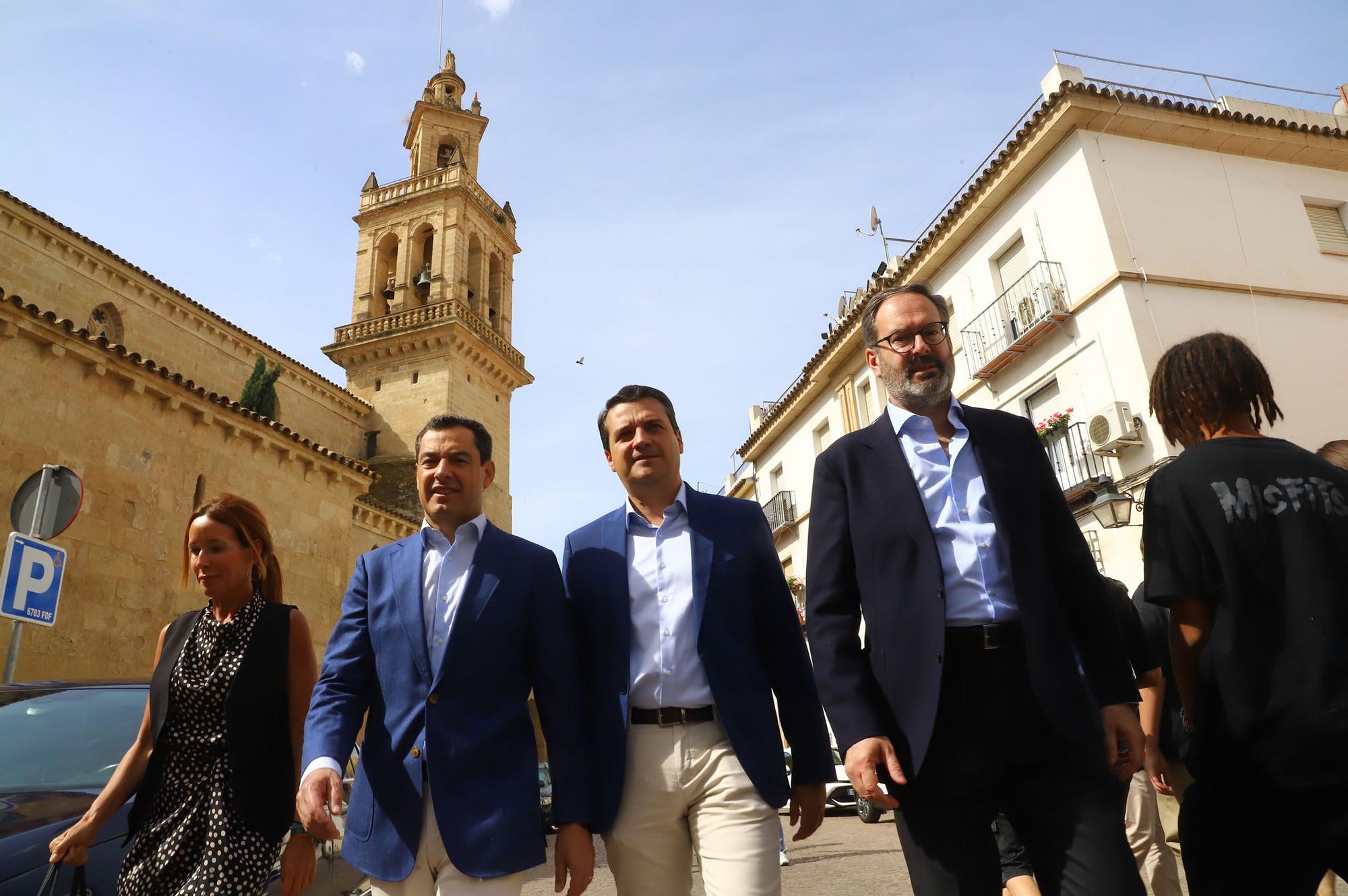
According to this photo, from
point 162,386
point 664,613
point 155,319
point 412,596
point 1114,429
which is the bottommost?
point 664,613

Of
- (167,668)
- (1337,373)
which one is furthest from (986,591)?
(1337,373)

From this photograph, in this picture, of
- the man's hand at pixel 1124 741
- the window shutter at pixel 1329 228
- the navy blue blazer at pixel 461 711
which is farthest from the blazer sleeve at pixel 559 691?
the window shutter at pixel 1329 228

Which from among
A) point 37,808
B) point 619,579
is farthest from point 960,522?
point 37,808

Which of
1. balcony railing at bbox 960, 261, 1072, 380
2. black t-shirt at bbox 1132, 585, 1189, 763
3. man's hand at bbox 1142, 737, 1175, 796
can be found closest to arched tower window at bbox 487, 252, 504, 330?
balcony railing at bbox 960, 261, 1072, 380

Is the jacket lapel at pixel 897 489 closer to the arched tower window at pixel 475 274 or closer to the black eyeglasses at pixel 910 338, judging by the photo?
the black eyeglasses at pixel 910 338

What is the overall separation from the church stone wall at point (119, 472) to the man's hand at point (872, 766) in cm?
877

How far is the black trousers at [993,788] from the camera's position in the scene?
7.07 feet

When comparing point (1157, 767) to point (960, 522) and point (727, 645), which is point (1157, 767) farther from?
point (727, 645)

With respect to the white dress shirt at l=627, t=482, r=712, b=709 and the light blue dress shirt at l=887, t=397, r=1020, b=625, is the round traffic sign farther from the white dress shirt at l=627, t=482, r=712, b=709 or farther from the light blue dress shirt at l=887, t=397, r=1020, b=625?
the light blue dress shirt at l=887, t=397, r=1020, b=625

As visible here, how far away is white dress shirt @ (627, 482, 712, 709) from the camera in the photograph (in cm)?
281

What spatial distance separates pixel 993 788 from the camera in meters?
2.25

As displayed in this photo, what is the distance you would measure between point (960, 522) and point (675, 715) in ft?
3.57

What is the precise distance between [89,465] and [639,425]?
11357 mm

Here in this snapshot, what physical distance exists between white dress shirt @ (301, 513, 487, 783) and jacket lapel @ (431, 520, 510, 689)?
17mm
